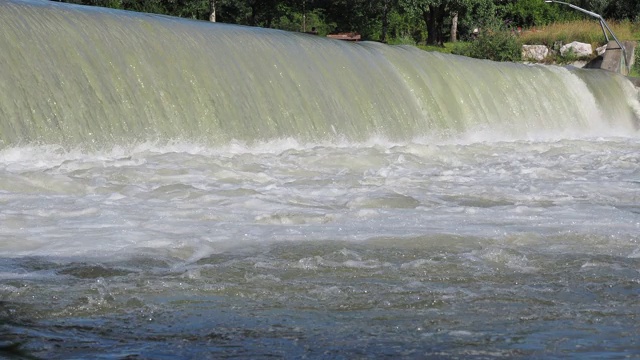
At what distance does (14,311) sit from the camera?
14.4 ft

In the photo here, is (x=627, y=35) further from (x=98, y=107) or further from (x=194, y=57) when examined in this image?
(x=98, y=107)

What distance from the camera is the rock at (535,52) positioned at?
3084cm

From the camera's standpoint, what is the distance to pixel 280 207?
25.1 feet

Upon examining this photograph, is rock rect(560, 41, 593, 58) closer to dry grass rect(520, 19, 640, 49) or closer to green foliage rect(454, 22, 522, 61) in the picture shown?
dry grass rect(520, 19, 640, 49)

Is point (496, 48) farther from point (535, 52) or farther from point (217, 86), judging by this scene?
point (217, 86)

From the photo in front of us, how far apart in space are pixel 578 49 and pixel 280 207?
2451cm

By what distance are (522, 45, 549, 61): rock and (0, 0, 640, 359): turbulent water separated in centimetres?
1420

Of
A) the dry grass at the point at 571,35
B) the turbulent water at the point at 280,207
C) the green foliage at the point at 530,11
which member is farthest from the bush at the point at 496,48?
the green foliage at the point at 530,11

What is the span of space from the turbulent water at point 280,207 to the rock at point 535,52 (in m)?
14.2

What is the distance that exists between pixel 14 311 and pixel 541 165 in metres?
8.44

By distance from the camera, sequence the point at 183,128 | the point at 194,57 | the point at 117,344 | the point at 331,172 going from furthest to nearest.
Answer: the point at 194,57
the point at 183,128
the point at 331,172
the point at 117,344

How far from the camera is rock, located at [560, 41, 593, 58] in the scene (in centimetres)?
3031

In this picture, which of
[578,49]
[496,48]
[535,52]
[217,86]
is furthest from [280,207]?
[535,52]

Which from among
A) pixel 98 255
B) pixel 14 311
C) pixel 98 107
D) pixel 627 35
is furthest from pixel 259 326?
pixel 627 35
